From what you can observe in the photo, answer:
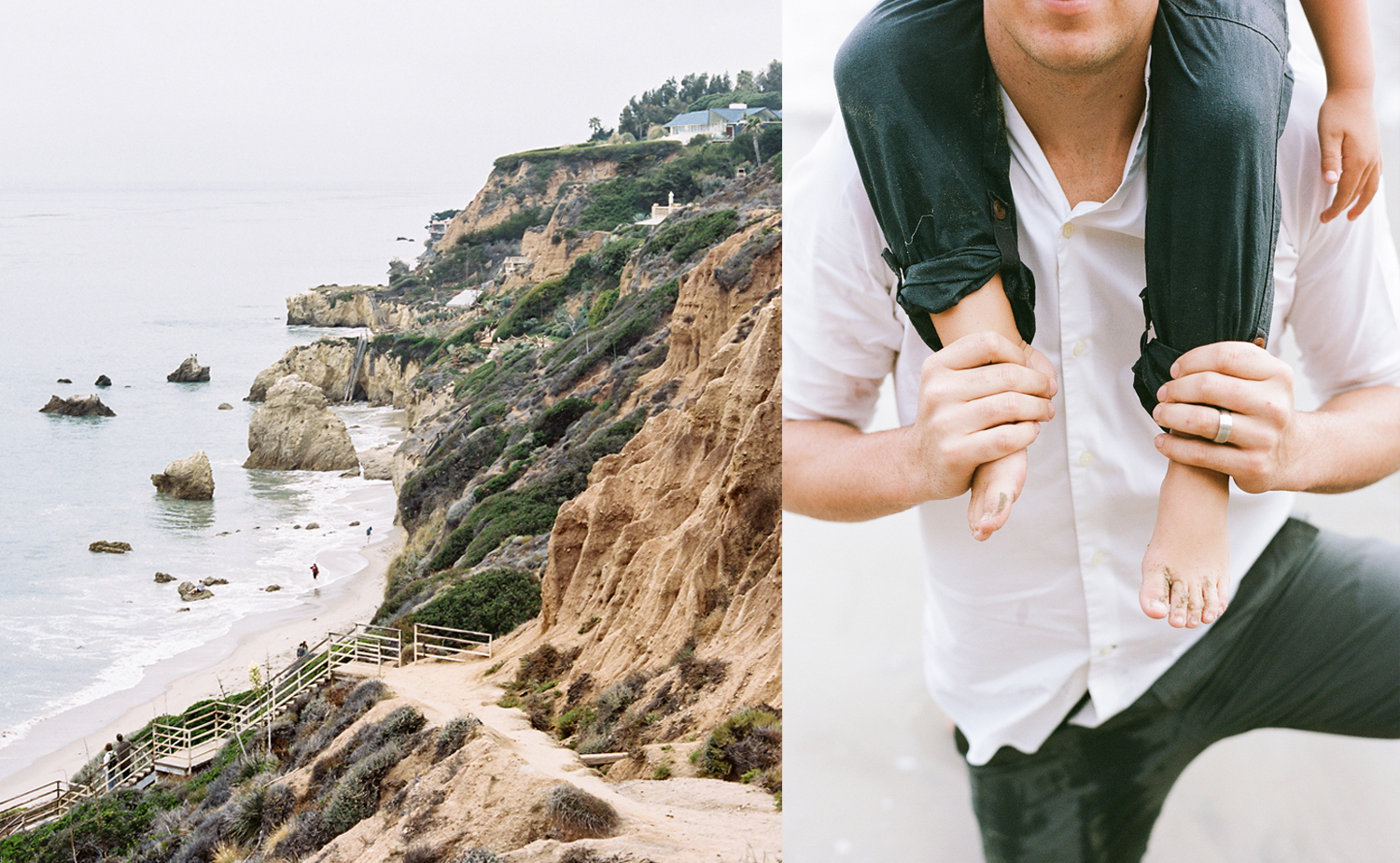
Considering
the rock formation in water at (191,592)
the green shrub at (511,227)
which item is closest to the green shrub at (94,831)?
the rock formation in water at (191,592)

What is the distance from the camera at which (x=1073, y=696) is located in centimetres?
156

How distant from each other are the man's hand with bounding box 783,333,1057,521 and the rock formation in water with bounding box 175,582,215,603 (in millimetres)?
3117

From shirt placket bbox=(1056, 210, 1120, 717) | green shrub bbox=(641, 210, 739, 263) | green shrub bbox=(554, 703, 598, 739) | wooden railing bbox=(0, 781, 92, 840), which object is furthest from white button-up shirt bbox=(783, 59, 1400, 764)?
green shrub bbox=(641, 210, 739, 263)

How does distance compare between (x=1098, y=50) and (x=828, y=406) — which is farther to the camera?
(x=828, y=406)

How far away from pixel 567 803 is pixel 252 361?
2230 millimetres

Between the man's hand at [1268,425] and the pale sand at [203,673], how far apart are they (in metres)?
3.49

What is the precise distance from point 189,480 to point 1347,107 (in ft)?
12.7

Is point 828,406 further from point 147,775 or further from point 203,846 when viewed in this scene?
point 147,775

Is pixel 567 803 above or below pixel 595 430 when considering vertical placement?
below

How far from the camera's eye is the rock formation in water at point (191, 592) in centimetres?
374

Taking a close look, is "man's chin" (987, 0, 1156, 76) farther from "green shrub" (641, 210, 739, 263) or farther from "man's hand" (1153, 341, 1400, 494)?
"green shrub" (641, 210, 739, 263)

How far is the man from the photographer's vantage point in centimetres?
137

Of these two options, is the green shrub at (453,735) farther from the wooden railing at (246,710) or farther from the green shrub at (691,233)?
the green shrub at (691,233)

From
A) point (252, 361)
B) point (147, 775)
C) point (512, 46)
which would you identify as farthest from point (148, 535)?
point (512, 46)
